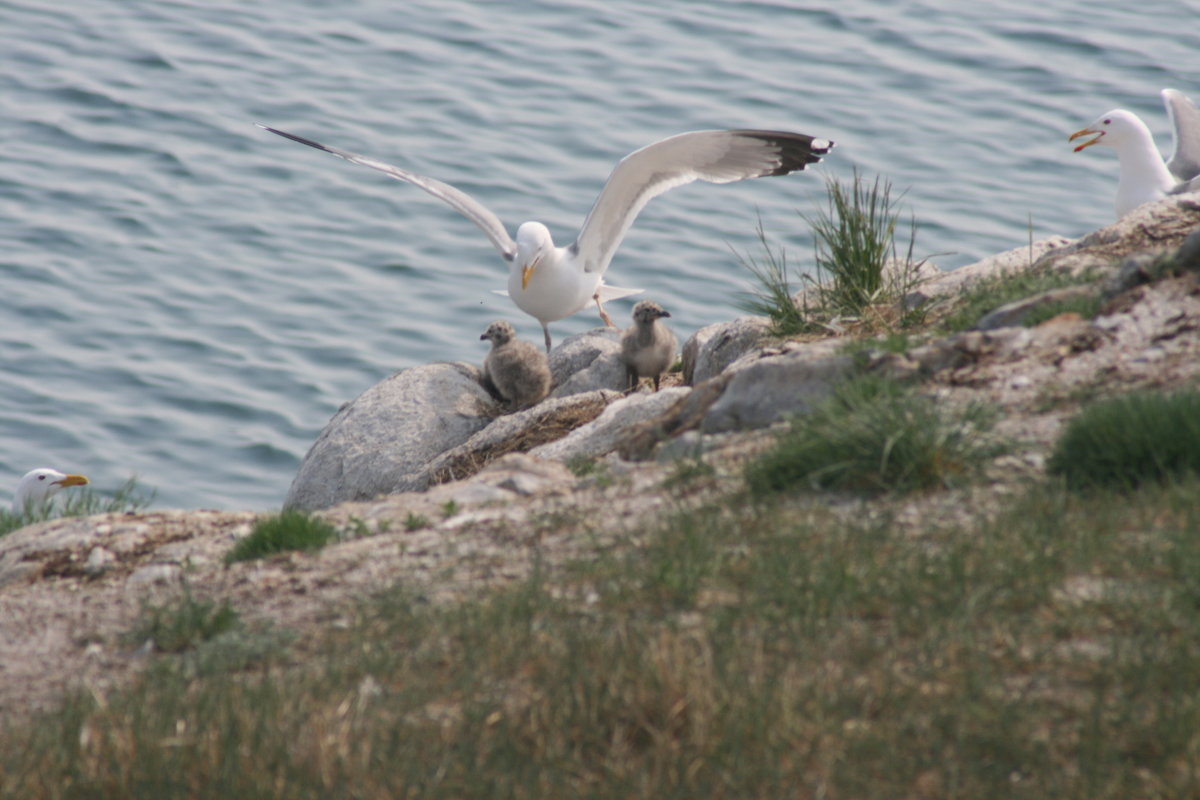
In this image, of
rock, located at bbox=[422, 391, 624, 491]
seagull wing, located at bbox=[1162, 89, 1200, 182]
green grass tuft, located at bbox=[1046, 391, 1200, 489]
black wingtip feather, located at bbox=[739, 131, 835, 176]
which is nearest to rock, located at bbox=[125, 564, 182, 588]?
rock, located at bbox=[422, 391, 624, 491]

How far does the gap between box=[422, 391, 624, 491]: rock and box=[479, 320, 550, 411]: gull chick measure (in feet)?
2.75

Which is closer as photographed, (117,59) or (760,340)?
(760,340)

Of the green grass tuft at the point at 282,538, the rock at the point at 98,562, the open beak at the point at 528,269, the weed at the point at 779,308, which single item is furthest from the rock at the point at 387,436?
the green grass tuft at the point at 282,538

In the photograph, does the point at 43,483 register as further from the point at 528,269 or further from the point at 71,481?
the point at 528,269

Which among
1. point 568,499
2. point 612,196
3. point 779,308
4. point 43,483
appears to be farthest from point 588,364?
point 568,499

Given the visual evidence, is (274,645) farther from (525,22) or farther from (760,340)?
(525,22)

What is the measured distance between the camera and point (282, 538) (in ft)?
16.8

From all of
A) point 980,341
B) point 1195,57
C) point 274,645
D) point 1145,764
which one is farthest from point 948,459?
point 1195,57

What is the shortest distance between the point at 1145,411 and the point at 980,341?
1.20 metres

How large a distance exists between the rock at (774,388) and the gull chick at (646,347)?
358 centimetres

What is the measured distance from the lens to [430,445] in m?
9.09

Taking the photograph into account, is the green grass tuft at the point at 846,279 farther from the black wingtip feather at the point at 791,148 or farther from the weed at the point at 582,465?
the black wingtip feather at the point at 791,148

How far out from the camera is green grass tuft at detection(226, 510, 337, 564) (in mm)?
5094

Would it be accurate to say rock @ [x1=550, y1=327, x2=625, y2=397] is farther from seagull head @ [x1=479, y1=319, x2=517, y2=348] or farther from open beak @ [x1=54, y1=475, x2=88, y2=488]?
open beak @ [x1=54, y1=475, x2=88, y2=488]
